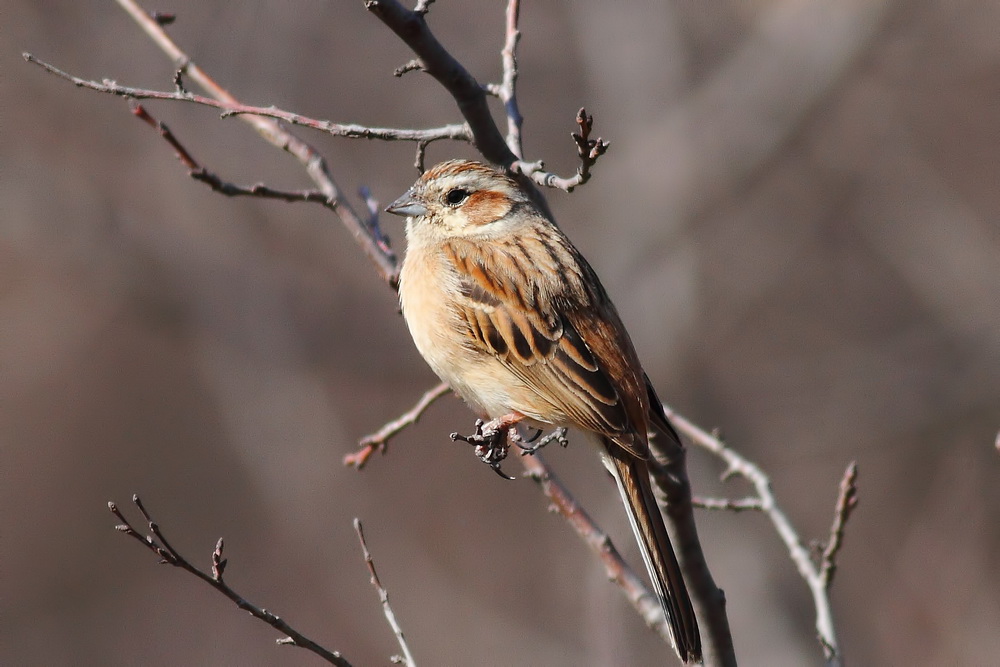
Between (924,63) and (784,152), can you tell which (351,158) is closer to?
(784,152)

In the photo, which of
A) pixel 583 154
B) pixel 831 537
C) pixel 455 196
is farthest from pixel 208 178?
pixel 831 537

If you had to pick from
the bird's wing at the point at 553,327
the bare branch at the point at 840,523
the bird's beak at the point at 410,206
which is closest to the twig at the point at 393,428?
the bird's wing at the point at 553,327

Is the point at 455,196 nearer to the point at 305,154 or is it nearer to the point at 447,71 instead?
the point at 305,154

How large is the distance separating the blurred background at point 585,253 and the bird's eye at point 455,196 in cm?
327

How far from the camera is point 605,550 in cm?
390

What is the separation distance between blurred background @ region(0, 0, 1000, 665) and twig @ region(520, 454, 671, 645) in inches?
129

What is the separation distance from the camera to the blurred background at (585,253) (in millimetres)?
8164

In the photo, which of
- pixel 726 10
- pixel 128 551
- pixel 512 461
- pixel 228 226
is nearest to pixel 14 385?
pixel 128 551

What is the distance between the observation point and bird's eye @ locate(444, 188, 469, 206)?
15.5 feet

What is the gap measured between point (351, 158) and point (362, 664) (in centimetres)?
473

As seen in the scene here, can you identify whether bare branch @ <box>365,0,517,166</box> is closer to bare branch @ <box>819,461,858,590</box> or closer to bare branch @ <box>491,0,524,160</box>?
bare branch @ <box>491,0,524,160</box>

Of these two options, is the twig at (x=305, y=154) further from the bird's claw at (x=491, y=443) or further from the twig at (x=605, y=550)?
the twig at (x=605, y=550)

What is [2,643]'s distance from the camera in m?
9.82

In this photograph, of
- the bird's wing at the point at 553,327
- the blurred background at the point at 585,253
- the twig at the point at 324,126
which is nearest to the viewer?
the twig at the point at 324,126
